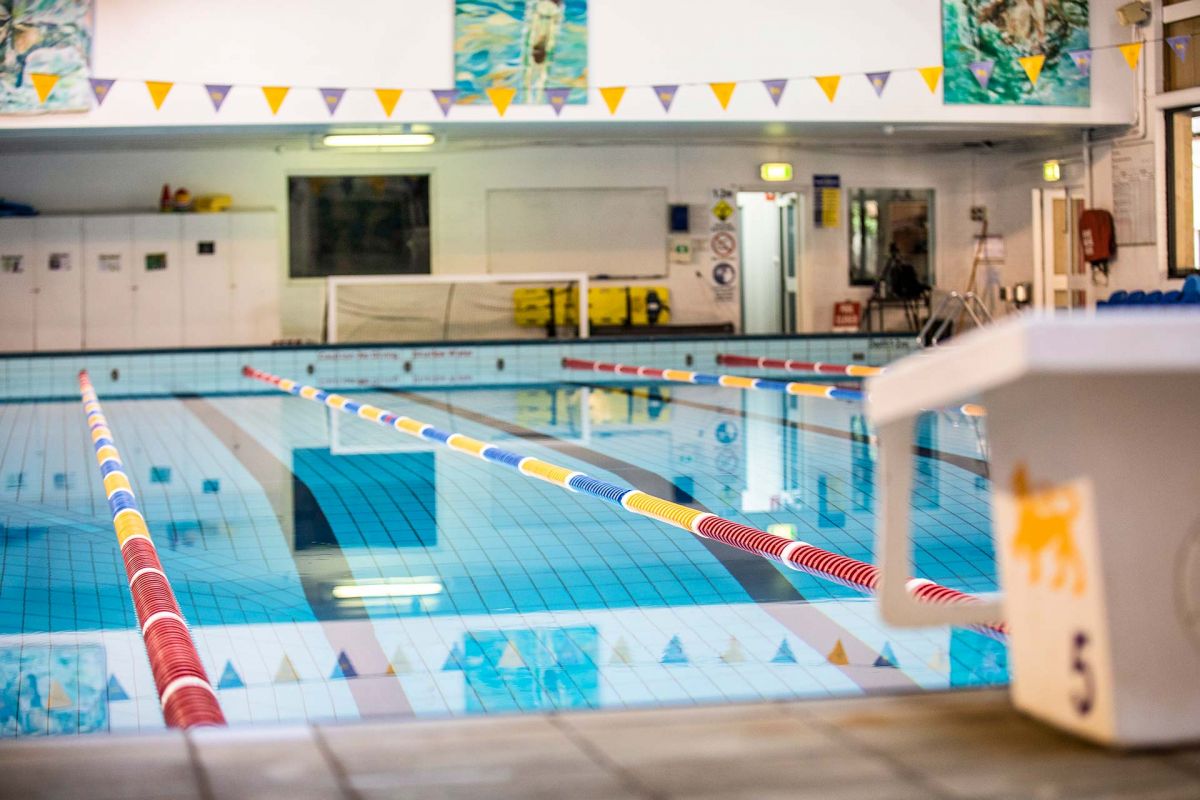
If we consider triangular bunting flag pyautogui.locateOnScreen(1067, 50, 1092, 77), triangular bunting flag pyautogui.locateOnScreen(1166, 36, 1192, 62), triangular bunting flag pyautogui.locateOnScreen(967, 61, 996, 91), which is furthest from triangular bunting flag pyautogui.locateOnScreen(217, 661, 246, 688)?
triangular bunting flag pyautogui.locateOnScreen(1067, 50, 1092, 77)

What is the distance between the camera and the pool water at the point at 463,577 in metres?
3.36

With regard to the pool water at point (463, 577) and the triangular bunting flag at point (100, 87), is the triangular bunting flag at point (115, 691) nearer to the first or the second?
the pool water at point (463, 577)

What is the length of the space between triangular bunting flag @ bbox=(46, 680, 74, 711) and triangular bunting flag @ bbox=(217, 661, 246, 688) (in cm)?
33

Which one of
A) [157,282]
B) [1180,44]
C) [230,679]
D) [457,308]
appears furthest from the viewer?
[157,282]

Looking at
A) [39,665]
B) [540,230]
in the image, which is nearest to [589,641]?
[39,665]

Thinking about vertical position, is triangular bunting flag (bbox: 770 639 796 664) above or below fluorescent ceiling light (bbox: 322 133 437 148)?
below

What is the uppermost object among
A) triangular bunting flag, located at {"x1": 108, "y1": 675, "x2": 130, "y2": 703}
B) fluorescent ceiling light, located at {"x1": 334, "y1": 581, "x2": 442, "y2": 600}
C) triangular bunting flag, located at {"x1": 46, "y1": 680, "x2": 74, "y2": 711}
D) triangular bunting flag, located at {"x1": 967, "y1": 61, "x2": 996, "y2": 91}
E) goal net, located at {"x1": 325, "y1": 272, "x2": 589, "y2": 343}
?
triangular bunting flag, located at {"x1": 967, "y1": 61, "x2": 996, "y2": 91}

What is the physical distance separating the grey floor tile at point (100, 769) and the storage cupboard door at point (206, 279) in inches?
570

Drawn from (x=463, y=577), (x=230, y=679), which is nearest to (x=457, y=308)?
(x=463, y=577)

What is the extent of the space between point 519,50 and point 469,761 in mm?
11905

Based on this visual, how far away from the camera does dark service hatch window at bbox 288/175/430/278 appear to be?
16031 mm

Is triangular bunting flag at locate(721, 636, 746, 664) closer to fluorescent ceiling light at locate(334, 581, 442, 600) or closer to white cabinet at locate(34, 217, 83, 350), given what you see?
fluorescent ceiling light at locate(334, 581, 442, 600)

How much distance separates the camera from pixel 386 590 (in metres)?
4.38

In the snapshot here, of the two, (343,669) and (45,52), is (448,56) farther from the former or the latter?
(343,669)
